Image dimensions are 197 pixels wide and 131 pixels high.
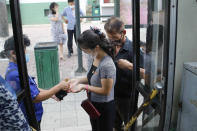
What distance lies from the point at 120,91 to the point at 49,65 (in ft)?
8.74

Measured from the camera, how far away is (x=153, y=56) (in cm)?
211

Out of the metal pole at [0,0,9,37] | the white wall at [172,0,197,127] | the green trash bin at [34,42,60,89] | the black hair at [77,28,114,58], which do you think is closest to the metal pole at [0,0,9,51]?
the metal pole at [0,0,9,37]

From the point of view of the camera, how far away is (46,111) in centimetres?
436

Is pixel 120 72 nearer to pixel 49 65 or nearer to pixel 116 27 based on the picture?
pixel 116 27

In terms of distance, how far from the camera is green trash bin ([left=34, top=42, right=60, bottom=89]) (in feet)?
16.6

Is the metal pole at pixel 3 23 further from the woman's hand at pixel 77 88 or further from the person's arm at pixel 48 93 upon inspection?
the woman's hand at pixel 77 88

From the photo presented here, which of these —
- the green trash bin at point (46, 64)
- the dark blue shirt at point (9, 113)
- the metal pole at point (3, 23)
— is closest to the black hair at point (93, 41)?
the metal pole at point (3, 23)

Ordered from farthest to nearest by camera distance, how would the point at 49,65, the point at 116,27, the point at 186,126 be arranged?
1. the point at 49,65
2. the point at 116,27
3. the point at 186,126

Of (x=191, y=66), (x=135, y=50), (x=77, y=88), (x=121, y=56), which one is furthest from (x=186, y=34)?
(x=77, y=88)

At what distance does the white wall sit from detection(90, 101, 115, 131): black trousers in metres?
0.85

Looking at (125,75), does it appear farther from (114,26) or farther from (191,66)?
(191,66)

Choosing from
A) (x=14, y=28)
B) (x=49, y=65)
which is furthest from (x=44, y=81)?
(x=14, y=28)

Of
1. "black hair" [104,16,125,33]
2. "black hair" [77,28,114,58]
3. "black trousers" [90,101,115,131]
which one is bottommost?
"black trousers" [90,101,115,131]

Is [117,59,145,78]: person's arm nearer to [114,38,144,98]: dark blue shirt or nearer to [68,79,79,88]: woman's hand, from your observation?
[114,38,144,98]: dark blue shirt
